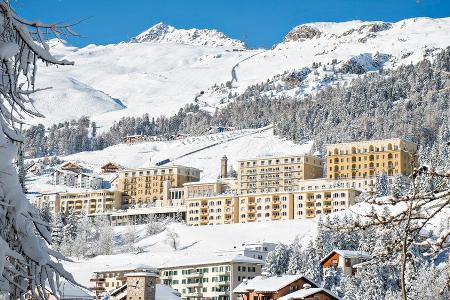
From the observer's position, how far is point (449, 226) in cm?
538

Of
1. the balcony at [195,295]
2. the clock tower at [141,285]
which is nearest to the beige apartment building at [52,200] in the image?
the balcony at [195,295]

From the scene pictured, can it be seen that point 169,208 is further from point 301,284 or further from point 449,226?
point 449,226

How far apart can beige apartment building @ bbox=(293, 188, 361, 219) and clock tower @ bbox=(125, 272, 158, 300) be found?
76.3m

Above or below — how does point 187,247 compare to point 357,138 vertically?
below

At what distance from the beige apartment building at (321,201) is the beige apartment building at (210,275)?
41625 mm

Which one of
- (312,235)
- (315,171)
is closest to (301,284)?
(312,235)

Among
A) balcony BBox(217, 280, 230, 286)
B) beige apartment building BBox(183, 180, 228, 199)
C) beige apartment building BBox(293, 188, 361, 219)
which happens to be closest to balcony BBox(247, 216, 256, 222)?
beige apartment building BBox(293, 188, 361, 219)

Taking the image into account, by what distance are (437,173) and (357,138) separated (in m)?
182

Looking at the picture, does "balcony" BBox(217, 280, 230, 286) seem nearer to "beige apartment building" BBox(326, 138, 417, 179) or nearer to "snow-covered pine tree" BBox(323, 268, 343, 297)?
"snow-covered pine tree" BBox(323, 268, 343, 297)

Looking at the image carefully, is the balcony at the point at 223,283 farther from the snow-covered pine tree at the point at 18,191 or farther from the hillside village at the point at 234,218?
the snow-covered pine tree at the point at 18,191

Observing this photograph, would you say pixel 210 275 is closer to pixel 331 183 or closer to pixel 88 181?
pixel 331 183

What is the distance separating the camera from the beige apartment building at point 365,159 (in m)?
147

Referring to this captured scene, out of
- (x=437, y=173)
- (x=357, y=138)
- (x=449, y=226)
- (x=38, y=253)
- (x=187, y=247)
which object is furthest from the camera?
(x=357, y=138)

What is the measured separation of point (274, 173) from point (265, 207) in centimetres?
1836
